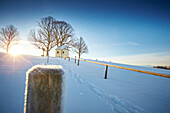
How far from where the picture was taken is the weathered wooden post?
2.35 feet

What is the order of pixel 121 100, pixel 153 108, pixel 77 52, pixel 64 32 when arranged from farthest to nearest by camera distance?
pixel 77 52 → pixel 64 32 → pixel 121 100 → pixel 153 108

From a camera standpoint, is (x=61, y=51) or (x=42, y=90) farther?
(x=61, y=51)

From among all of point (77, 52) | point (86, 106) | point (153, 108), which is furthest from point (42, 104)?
point (77, 52)

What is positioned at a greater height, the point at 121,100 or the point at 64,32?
the point at 64,32

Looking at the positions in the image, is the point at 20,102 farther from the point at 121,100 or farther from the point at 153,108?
the point at 153,108

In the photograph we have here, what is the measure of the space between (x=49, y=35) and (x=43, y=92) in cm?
2778

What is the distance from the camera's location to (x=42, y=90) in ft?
2.35

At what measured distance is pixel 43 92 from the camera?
725 millimetres

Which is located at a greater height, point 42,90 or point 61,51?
point 61,51

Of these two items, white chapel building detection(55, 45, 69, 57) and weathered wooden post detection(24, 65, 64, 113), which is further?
white chapel building detection(55, 45, 69, 57)

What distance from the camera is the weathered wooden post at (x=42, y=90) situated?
2.35 feet

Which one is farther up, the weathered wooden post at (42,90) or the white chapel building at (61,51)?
the white chapel building at (61,51)

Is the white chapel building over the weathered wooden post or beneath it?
over

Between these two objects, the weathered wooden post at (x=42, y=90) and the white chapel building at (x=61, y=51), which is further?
the white chapel building at (x=61, y=51)
